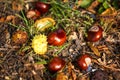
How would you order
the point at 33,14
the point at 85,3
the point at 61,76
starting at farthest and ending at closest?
the point at 85,3, the point at 33,14, the point at 61,76

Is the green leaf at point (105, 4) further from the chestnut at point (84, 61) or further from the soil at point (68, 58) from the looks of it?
the chestnut at point (84, 61)

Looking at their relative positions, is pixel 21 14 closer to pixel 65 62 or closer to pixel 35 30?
pixel 35 30

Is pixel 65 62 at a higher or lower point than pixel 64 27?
lower

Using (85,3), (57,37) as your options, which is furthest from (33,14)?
(85,3)

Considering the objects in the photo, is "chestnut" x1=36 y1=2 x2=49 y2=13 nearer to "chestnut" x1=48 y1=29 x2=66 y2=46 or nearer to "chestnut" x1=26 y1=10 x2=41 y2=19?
"chestnut" x1=26 y1=10 x2=41 y2=19

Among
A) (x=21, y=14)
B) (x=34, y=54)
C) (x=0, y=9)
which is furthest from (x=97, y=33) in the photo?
(x=0, y=9)

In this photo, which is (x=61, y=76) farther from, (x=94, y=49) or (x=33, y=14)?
(x=33, y=14)
